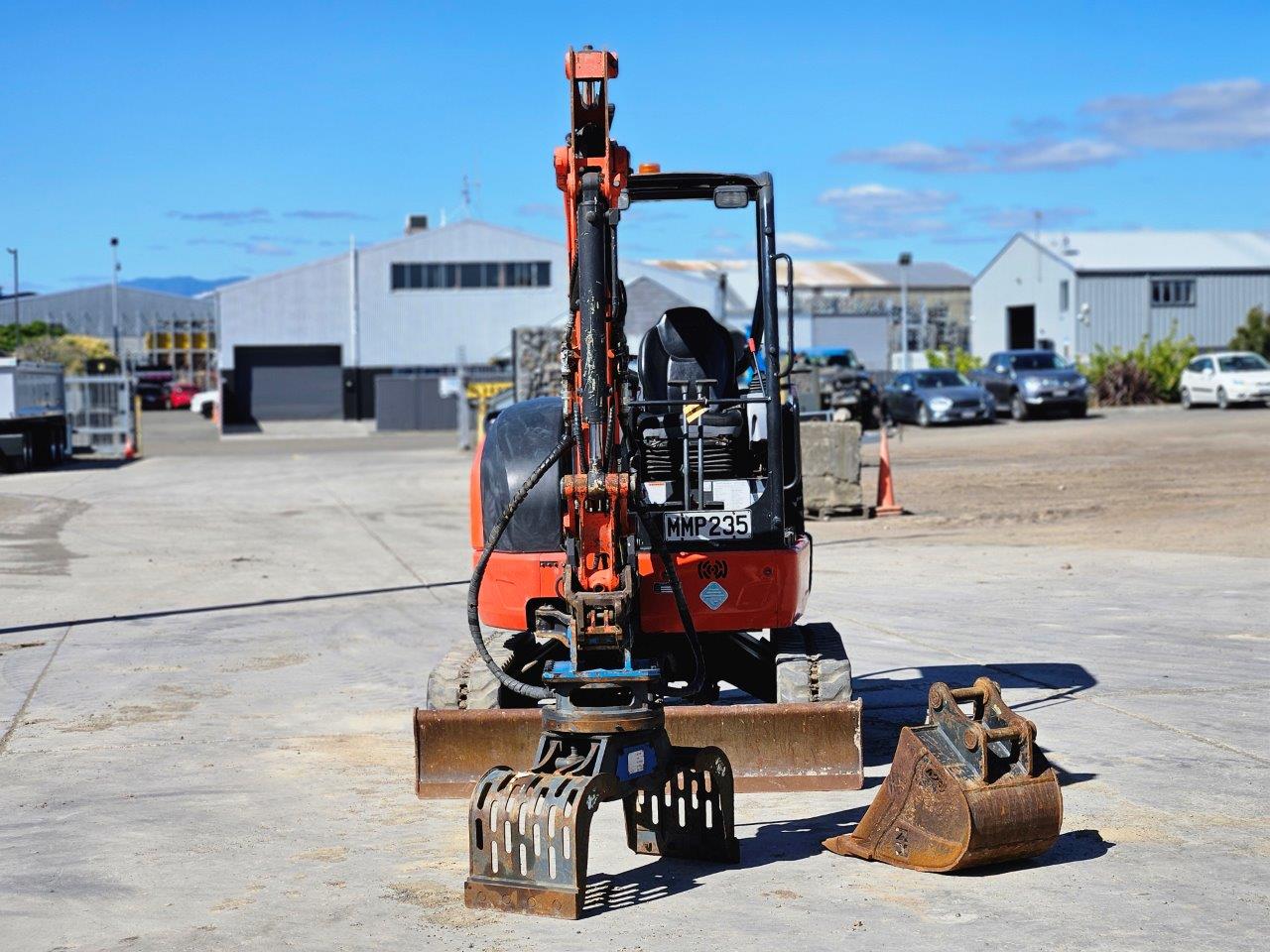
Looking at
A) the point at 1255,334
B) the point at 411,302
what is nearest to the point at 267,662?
the point at 1255,334

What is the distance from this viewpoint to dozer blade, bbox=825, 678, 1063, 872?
6.27m

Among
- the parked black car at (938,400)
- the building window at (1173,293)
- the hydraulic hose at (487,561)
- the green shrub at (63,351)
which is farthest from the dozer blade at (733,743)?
the building window at (1173,293)

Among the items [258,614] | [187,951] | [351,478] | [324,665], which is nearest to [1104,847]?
[187,951]

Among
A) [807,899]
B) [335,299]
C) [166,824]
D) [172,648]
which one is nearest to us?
[807,899]

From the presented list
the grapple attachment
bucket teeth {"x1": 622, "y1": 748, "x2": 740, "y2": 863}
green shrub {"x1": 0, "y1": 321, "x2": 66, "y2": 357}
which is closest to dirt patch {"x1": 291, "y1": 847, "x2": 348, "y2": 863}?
the grapple attachment

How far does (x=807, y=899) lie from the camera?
20.1 feet

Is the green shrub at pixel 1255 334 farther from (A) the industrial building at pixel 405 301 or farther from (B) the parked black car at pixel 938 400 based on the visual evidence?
(A) the industrial building at pixel 405 301

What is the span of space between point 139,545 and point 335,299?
4925 cm

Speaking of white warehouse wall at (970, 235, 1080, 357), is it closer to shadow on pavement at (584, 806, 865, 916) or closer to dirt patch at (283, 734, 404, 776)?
dirt patch at (283, 734, 404, 776)

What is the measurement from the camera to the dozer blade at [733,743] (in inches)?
297

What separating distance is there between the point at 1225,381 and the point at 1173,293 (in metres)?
20.1

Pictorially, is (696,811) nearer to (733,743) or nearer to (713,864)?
(713,864)

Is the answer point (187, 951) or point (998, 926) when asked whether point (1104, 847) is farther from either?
point (187, 951)

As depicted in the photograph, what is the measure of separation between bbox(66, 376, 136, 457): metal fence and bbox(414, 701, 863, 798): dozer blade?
123 ft
